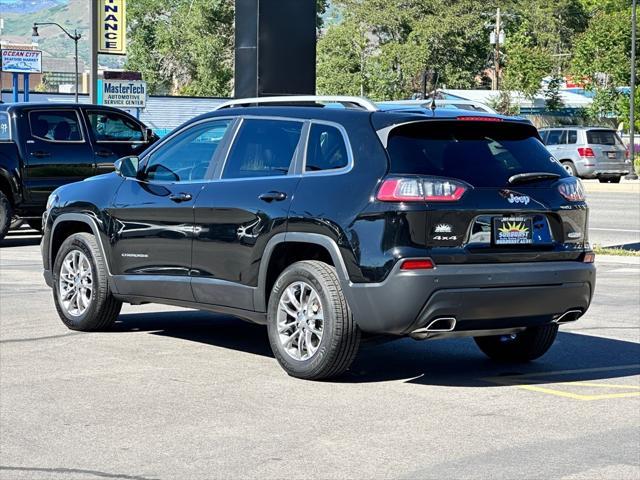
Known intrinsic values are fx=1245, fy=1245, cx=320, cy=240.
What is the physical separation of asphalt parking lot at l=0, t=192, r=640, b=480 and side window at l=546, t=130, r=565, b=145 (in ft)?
107

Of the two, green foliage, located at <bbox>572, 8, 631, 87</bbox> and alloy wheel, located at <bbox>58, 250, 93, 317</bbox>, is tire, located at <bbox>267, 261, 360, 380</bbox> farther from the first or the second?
green foliage, located at <bbox>572, 8, 631, 87</bbox>

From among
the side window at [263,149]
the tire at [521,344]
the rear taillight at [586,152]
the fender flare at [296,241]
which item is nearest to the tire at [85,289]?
the side window at [263,149]

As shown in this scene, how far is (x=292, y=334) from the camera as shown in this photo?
8266 mm

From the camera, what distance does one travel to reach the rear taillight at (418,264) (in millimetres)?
7562

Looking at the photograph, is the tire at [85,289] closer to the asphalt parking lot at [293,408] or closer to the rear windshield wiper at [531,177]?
the asphalt parking lot at [293,408]

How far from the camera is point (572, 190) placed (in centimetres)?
833

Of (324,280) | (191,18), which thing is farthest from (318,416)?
(191,18)

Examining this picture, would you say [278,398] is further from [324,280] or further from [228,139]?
[228,139]

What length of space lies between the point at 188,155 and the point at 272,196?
→ 4.27ft

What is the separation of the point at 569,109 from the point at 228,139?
7679cm

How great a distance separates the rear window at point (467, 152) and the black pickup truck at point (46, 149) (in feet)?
37.4

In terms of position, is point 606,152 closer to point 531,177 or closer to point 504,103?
point 504,103

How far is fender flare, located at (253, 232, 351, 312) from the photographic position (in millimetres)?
7859

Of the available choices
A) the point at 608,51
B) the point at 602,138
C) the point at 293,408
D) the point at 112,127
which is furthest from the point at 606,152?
the point at 293,408
